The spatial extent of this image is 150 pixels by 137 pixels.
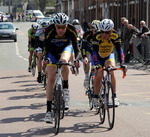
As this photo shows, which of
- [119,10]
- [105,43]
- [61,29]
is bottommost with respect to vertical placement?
[105,43]

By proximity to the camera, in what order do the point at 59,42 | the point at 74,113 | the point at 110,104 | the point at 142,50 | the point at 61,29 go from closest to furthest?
the point at 110,104, the point at 61,29, the point at 59,42, the point at 74,113, the point at 142,50

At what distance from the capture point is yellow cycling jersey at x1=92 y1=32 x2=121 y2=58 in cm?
910

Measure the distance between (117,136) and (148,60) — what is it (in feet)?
42.6

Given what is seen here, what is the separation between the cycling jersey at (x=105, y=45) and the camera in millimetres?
9086

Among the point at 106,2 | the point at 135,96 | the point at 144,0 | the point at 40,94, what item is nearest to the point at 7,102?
the point at 40,94

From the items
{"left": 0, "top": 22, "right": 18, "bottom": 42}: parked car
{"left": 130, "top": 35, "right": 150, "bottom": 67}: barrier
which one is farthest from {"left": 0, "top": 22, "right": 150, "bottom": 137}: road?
{"left": 0, "top": 22, "right": 18, "bottom": 42}: parked car

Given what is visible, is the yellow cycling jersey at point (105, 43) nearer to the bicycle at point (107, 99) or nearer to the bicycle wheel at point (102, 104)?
the bicycle at point (107, 99)

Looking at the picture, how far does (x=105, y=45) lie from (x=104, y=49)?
8cm

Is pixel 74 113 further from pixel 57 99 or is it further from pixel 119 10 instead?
pixel 119 10

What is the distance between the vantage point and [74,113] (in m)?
9.79

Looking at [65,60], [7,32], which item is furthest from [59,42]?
[7,32]

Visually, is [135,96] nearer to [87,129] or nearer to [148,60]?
[87,129]

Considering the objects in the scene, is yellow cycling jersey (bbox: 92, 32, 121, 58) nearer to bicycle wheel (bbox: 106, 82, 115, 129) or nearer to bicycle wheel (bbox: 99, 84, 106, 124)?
bicycle wheel (bbox: 99, 84, 106, 124)

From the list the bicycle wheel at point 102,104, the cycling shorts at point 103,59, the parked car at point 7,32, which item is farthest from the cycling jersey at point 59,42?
A: the parked car at point 7,32
